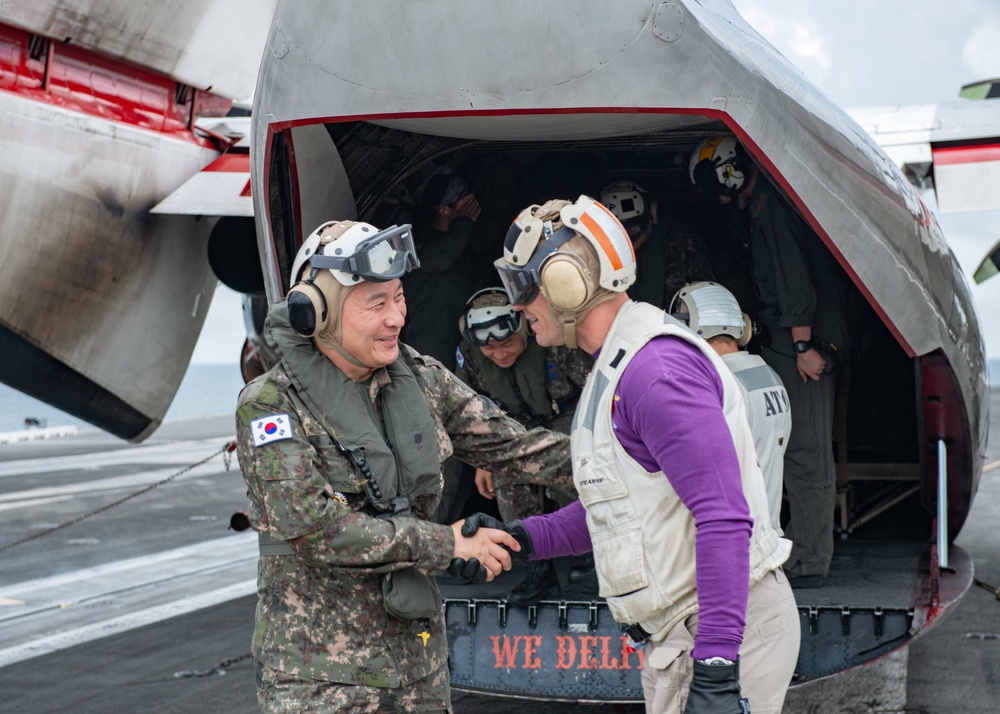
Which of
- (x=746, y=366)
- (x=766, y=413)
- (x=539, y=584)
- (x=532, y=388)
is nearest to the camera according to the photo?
(x=766, y=413)

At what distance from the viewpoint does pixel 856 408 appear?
A: 827cm

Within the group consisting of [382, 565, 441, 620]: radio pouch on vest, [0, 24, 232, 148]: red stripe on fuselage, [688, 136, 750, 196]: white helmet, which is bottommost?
[382, 565, 441, 620]: radio pouch on vest

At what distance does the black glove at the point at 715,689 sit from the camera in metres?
2.46

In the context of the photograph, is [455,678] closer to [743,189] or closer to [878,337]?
[743,189]

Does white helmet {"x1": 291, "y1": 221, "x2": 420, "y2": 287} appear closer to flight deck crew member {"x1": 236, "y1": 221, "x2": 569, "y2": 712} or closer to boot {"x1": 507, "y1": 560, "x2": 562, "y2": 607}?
flight deck crew member {"x1": 236, "y1": 221, "x2": 569, "y2": 712}

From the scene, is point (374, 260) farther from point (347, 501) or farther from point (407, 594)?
point (407, 594)

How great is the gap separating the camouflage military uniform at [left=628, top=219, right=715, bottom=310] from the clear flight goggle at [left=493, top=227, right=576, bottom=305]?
338 centimetres

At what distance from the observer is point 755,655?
2771mm

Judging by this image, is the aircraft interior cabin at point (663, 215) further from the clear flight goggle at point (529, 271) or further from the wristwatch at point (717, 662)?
the wristwatch at point (717, 662)

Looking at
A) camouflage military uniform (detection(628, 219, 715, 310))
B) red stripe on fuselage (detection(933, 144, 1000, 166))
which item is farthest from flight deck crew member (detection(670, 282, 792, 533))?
red stripe on fuselage (detection(933, 144, 1000, 166))

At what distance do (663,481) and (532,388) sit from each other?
3.27 meters

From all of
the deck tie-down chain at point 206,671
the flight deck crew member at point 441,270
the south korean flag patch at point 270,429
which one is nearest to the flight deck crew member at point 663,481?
the south korean flag patch at point 270,429

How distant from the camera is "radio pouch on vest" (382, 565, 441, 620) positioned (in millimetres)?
2996

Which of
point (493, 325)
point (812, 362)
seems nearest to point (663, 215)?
point (812, 362)
